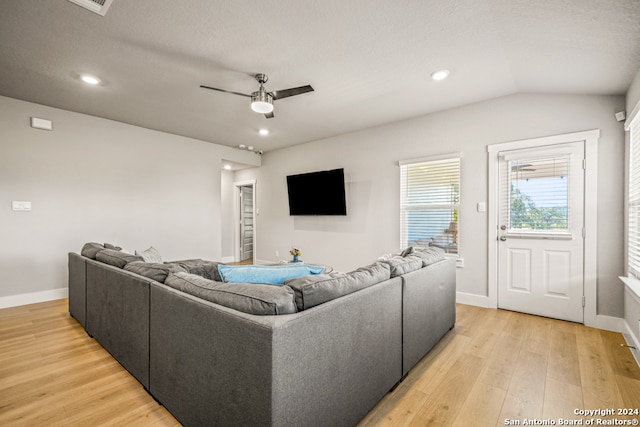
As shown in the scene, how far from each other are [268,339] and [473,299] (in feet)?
11.5

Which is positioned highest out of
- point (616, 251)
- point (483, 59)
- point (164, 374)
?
point (483, 59)

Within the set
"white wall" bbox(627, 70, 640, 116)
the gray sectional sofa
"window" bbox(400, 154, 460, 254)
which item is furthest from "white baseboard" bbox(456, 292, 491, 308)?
"white wall" bbox(627, 70, 640, 116)

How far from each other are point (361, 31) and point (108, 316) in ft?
9.88

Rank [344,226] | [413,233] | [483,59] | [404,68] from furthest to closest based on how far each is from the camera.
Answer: [344,226], [413,233], [404,68], [483,59]

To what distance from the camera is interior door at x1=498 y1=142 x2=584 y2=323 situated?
308 centimetres

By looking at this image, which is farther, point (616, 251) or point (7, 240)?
point (7, 240)

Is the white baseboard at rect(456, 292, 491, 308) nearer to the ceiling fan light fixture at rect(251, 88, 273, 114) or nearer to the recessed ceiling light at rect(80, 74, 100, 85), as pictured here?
the ceiling fan light fixture at rect(251, 88, 273, 114)

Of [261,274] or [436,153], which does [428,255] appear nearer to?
[261,274]

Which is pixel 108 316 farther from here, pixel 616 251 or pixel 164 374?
pixel 616 251

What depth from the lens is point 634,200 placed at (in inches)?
100

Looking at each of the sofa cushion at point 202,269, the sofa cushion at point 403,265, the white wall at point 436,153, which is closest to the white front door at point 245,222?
the white wall at point 436,153

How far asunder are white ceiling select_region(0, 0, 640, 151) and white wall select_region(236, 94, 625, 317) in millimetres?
233

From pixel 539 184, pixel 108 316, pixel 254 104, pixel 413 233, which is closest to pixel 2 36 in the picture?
pixel 254 104

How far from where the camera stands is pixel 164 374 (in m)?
1.64
